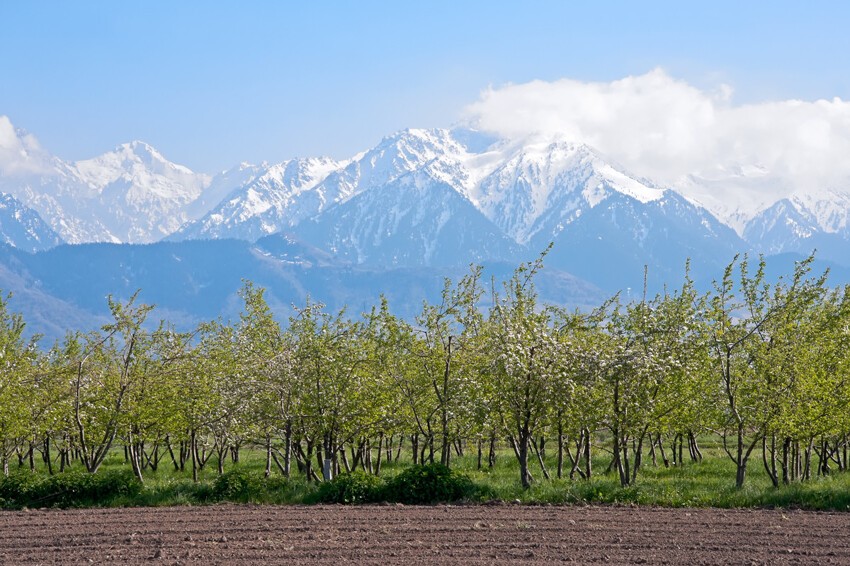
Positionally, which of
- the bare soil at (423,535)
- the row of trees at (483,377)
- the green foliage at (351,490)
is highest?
the row of trees at (483,377)

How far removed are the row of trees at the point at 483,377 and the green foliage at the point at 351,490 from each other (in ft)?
9.00

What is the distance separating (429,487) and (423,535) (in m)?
4.78

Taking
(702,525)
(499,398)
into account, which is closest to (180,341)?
(499,398)

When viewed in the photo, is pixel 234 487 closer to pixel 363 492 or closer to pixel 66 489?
pixel 363 492

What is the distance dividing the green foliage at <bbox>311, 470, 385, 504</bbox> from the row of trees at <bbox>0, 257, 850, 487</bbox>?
274 cm

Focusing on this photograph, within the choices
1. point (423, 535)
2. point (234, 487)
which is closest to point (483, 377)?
point (423, 535)

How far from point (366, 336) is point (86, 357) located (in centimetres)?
1058

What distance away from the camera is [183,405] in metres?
32.2

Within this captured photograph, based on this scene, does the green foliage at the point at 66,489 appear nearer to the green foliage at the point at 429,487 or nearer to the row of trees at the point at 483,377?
the row of trees at the point at 483,377

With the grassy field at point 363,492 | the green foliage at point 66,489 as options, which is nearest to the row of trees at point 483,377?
the grassy field at point 363,492

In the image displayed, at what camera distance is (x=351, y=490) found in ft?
84.2

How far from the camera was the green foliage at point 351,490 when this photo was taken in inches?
1011

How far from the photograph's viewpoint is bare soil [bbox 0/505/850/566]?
18.9 metres

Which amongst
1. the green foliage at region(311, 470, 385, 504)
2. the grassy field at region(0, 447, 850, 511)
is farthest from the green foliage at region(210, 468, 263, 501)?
the green foliage at region(311, 470, 385, 504)
